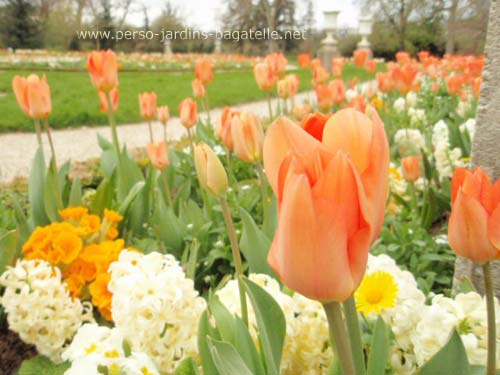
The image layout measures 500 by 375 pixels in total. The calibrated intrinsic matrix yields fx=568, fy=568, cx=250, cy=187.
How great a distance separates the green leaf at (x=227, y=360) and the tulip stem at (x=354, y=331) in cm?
19

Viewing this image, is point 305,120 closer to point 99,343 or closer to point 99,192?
point 99,343

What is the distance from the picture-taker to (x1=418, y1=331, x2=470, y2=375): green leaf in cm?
78

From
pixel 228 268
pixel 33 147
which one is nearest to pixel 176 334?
pixel 228 268

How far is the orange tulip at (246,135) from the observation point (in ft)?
4.92

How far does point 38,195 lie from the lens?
2.34 meters

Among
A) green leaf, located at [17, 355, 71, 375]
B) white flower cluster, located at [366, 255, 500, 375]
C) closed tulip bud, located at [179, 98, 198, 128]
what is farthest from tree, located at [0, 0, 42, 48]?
white flower cluster, located at [366, 255, 500, 375]

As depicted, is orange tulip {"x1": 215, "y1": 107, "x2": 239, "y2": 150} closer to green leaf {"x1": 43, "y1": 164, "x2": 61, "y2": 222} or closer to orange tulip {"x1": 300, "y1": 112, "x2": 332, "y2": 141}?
green leaf {"x1": 43, "y1": 164, "x2": 61, "y2": 222}

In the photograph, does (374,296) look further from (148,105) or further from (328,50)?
(328,50)

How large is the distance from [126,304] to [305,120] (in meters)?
0.77

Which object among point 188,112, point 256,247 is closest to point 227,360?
point 256,247

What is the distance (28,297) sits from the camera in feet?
5.37

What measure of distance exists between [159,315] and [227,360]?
0.45 meters

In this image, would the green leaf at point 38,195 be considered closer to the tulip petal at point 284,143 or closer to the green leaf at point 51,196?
the green leaf at point 51,196

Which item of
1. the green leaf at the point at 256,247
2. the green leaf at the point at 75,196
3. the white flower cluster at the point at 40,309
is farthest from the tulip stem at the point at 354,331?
the green leaf at the point at 75,196
